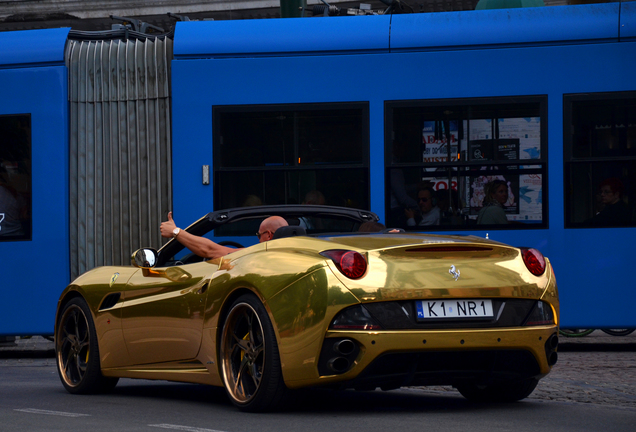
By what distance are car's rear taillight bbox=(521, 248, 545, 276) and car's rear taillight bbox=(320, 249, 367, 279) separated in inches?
40.0

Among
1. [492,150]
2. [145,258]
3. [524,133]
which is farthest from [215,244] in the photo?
[524,133]

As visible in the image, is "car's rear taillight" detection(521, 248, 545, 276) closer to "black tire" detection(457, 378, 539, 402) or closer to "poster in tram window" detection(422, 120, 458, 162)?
"black tire" detection(457, 378, 539, 402)

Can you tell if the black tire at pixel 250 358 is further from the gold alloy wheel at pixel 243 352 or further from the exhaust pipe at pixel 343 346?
the exhaust pipe at pixel 343 346

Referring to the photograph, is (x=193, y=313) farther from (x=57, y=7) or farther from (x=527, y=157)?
(x=57, y=7)

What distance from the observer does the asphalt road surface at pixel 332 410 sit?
17.8 ft

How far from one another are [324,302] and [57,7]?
28.6 meters

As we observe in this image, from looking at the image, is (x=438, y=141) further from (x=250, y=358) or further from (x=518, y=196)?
(x=250, y=358)

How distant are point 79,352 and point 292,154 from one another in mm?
3354

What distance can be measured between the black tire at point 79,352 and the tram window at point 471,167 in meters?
3.52

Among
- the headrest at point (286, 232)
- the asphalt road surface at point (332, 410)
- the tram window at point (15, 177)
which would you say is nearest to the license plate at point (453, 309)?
the asphalt road surface at point (332, 410)

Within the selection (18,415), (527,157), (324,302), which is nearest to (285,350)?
(324,302)

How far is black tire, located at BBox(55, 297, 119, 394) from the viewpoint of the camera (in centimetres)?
749

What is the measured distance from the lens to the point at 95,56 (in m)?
11.0

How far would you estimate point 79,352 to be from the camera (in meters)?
7.67
